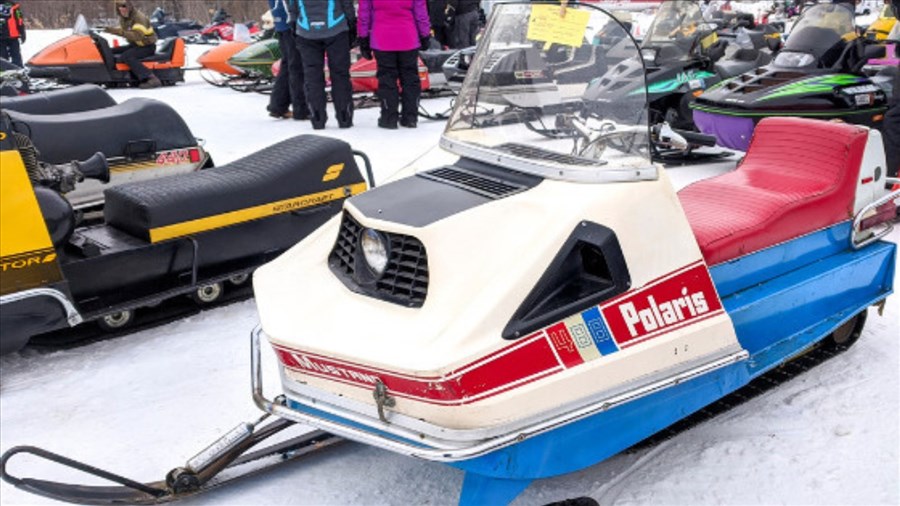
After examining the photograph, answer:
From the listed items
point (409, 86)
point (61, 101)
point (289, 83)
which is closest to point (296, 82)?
point (289, 83)

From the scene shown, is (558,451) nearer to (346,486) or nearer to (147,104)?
(346,486)

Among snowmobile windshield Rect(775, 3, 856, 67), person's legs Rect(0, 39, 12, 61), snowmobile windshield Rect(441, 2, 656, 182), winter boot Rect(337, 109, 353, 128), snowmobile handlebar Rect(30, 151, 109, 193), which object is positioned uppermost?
snowmobile windshield Rect(441, 2, 656, 182)

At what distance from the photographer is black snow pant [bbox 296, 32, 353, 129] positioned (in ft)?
22.9

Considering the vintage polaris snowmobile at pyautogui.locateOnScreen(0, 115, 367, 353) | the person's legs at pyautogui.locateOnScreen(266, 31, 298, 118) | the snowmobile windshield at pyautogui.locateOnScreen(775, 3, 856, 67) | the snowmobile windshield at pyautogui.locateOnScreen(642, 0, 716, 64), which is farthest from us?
the person's legs at pyautogui.locateOnScreen(266, 31, 298, 118)

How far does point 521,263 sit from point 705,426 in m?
1.00

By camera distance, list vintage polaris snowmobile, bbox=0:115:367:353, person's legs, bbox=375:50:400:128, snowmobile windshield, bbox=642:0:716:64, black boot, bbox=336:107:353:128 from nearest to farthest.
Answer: vintage polaris snowmobile, bbox=0:115:367:353, snowmobile windshield, bbox=642:0:716:64, person's legs, bbox=375:50:400:128, black boot, bbox=336:107:353:128

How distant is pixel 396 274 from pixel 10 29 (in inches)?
365

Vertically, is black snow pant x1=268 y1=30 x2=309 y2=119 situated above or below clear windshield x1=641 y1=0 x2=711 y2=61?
below

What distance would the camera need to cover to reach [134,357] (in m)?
3.03

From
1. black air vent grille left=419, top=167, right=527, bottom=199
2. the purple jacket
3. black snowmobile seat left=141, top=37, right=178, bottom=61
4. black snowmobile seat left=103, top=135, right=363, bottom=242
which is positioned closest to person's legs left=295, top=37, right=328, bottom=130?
the purple jacket

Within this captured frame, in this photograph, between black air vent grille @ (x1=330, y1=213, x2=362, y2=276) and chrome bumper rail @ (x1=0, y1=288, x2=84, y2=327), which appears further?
chrome bumper rail @ (x1=0, y1=288, x2=84, y2=327)

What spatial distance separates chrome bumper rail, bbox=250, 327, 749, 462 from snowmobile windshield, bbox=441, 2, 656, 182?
19.3 inches

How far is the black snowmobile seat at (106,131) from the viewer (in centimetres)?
389

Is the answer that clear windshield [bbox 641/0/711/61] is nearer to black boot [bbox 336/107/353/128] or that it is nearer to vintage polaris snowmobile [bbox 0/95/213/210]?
black boot [bbox 336/107/353/128]
